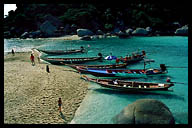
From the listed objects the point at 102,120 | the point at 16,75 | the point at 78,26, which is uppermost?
the point at 78,26

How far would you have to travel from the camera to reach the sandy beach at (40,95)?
17078 millimetres

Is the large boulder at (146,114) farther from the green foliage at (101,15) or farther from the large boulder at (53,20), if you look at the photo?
the large boulder at (53,20)

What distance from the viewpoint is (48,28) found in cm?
10844

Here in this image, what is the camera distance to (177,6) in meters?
99.4

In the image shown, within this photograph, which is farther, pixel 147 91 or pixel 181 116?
pixel 147 91

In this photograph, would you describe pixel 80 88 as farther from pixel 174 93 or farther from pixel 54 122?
pixel 174 93

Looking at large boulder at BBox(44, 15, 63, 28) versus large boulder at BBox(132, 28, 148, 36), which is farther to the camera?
large boulder at BBox(44, 15, 63, 28)

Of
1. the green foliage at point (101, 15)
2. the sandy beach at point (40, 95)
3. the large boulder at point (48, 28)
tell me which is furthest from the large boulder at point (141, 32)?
the sandy beach at point (40, 95)

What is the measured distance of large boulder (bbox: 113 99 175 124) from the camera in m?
14.4

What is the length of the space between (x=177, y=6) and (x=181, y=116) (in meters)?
98.7

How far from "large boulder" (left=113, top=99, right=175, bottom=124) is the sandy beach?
5985 millimetres

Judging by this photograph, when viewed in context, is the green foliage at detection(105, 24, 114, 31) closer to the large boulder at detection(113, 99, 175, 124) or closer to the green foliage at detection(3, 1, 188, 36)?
the green foliage at detection(3, 1, 188, 36)

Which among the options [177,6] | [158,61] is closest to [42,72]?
[158,61]

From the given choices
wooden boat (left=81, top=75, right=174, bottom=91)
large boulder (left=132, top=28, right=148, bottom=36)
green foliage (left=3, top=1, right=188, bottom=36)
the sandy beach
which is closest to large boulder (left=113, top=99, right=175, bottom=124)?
the sandy beach
